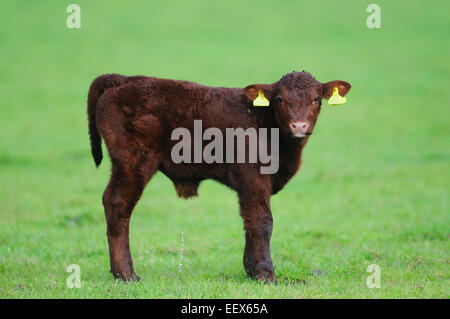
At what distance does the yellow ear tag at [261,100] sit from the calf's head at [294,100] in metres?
0.04

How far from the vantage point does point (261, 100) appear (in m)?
7.62

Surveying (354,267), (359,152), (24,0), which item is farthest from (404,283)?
(24,0)

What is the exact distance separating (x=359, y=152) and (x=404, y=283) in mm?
10803

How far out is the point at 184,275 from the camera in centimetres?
802

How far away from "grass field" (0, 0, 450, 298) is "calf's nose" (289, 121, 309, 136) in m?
1.59

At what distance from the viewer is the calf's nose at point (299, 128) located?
7281mm

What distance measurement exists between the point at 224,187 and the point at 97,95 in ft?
27.2

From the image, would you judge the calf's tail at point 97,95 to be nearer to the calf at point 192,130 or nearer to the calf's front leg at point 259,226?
the calf at point 192,130
